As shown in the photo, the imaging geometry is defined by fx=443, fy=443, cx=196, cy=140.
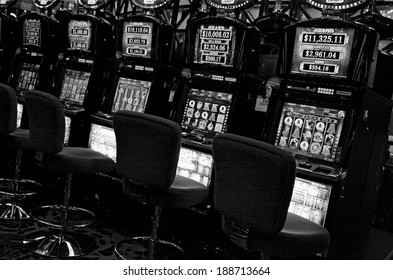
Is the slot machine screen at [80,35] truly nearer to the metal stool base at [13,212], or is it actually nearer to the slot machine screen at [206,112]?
the slot machine screen at [206,112]

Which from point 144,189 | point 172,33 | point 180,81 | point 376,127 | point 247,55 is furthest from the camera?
point 172,33

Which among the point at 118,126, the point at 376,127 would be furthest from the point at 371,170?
the point at 118,126

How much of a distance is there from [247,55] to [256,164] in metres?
1.55

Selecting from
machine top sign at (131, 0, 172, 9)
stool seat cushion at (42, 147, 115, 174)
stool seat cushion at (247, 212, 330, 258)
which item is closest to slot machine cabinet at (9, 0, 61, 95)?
machine top sign at (131, 0, 172, 9)

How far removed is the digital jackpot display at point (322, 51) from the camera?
8.95 feet

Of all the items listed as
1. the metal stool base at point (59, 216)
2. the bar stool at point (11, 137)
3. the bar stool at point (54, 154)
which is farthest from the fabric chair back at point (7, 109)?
the metal stool base at point (59, 216)

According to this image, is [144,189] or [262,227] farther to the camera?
[144,189]

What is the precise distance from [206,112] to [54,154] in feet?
3.85

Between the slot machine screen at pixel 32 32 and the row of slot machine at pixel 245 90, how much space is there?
31cm

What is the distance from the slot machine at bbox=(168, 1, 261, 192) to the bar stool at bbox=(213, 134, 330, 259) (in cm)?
112

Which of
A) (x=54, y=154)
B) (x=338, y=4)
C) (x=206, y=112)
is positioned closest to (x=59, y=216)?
(x=54, y=154)

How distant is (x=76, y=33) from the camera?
4668mm

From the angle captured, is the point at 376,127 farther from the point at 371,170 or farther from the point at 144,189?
the point at 144,189

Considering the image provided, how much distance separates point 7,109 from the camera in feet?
11.3
